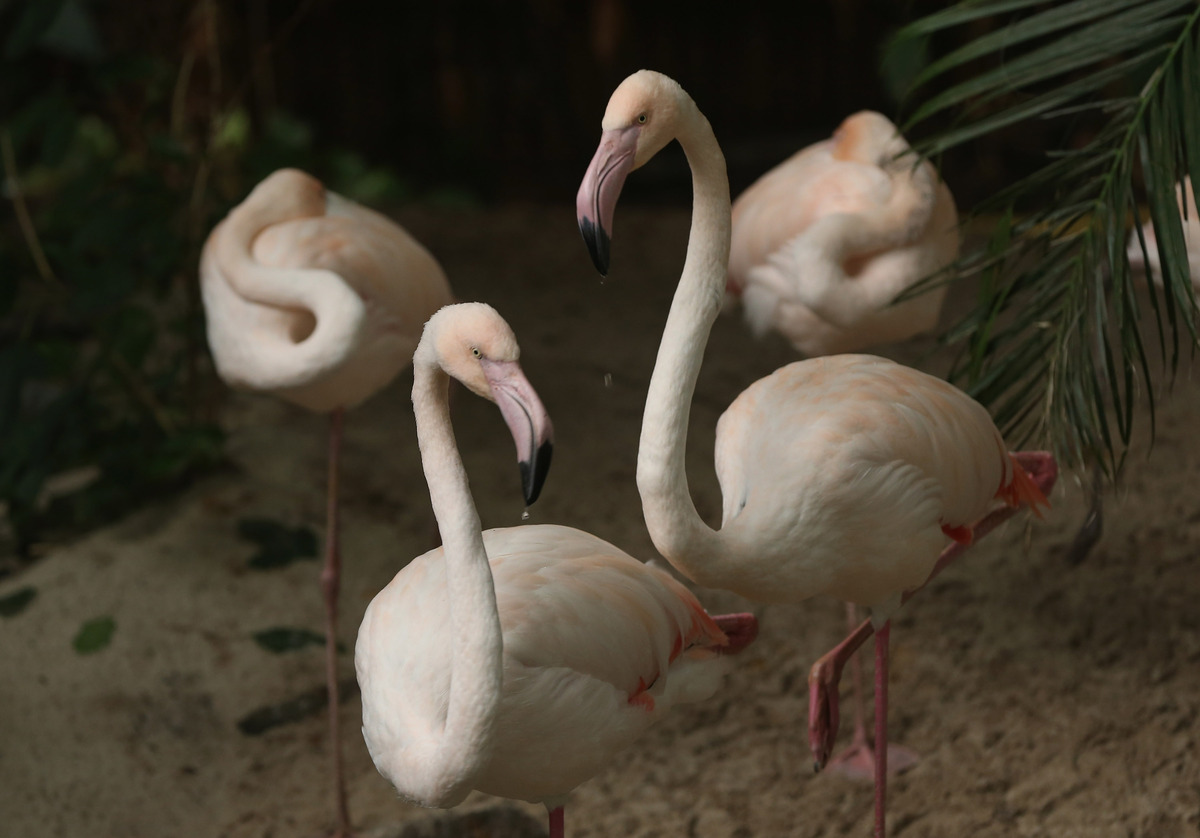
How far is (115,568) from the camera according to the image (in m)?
4.04

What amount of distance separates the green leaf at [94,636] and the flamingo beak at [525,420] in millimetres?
2292

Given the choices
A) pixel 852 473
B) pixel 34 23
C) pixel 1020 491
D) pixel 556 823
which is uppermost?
pixel 34 23

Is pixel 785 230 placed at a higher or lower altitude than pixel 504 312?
higher

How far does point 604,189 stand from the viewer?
2141mm

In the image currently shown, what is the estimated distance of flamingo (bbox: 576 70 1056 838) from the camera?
2.21 m

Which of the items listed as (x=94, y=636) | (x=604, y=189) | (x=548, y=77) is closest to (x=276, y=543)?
(x=94, y=636)

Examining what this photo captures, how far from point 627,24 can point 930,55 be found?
176 centimetres

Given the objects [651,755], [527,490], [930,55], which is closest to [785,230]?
[651,755]

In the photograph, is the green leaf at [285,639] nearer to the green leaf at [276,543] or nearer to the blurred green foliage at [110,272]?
the green leaf at [276,543]

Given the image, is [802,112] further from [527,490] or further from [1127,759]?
[527,490]

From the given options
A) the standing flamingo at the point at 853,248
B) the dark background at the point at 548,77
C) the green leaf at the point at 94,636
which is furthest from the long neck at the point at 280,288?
the dark background at the point at 548,77

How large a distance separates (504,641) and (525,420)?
0.44 m

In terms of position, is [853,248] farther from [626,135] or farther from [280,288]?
[280,288]

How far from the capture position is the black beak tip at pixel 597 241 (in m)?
2.06
